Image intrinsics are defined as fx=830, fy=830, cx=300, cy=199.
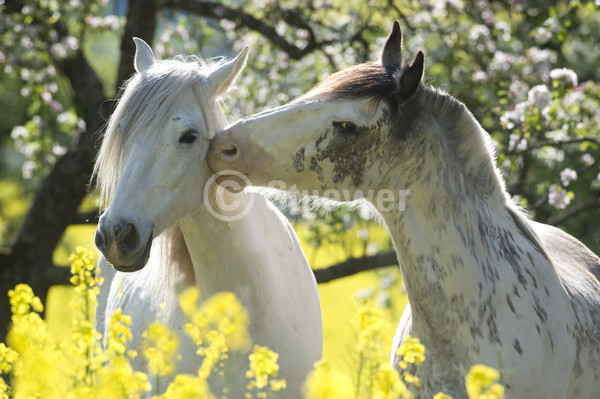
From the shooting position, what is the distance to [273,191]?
3688 mm

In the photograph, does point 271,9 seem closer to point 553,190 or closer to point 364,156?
point 553,190

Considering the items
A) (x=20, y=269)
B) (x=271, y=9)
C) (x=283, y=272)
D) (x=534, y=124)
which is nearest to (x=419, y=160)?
(x=283, y=272)

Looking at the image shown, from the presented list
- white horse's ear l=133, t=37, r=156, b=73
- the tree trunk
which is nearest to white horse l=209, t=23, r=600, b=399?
white horse's ear l=133, t=37, r=156, b=73

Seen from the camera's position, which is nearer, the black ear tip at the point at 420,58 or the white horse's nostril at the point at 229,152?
the black ear tip at the point at 420,58

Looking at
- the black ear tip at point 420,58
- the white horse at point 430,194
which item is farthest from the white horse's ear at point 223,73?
the black ear tip at point 420,58

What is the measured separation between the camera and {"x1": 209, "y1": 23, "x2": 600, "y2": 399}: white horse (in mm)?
3338

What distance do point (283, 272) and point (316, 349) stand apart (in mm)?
433

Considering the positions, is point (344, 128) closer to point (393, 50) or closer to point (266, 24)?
point (393, 50)

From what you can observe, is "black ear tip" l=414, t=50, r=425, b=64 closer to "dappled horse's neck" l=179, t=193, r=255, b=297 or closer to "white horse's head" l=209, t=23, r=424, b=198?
"white horse's head" l=209, t=23, r=424, b=198

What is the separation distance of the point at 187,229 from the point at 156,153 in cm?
50

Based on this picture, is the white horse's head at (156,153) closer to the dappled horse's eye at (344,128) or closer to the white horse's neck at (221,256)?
the white horse's neck at (221,256)

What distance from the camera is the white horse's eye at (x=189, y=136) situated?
3.61m

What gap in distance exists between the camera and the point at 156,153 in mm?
3557

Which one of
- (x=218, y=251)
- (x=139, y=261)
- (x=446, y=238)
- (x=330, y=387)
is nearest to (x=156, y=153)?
(x=139, y=261)
